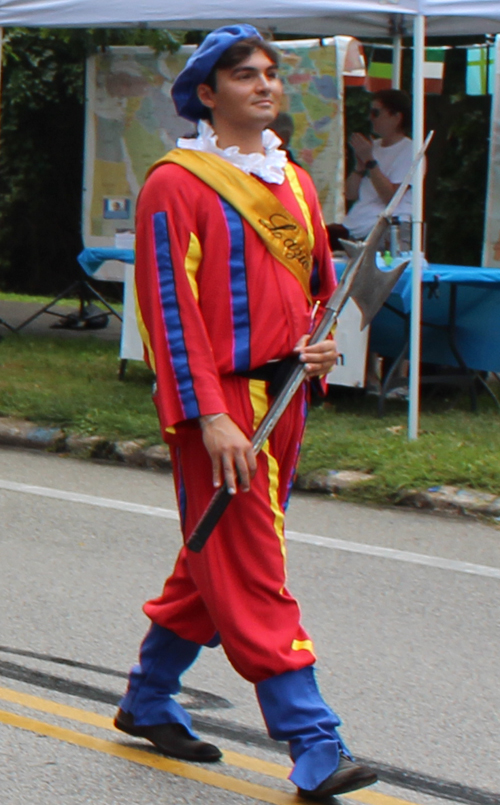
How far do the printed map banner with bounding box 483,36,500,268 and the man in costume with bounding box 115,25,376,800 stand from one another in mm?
7019

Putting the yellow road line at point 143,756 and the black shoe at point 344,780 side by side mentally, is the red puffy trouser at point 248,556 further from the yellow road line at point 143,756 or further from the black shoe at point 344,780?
the yellow road line at point 143,756

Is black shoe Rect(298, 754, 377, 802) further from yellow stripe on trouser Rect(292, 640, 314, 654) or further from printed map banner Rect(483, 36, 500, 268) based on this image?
printed map banner Rect(483, 36, 500, 268)

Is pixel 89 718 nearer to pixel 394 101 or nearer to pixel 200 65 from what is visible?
pixel 200 65

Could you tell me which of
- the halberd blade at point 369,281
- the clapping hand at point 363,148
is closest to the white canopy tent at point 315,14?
the clapping hand at point 363,148

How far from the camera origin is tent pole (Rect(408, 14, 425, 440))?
24.5ft

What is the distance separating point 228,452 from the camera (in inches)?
114

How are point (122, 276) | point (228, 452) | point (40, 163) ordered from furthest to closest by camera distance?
point (40, 163) → point (122, 276) → point (228, 452)

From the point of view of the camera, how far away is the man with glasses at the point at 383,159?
360 inches

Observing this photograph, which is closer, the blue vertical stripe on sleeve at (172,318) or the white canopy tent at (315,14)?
the blue vertical stripe on sleeve at (172,318)

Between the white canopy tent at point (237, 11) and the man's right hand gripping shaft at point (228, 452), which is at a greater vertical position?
the white canopy tent at point (237, 11)

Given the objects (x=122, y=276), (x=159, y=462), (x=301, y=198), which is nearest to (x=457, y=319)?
(x=159, y=462)

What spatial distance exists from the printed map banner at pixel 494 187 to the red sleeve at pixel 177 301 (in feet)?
23.7

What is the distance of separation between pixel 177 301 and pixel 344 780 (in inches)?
45.5

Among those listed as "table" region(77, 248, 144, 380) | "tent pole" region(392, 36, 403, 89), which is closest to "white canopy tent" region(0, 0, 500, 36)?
"tent pole" region(392, 36, 403, 89)
